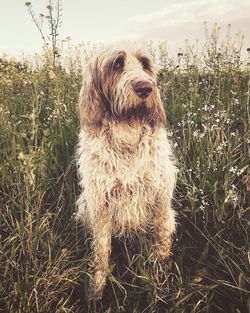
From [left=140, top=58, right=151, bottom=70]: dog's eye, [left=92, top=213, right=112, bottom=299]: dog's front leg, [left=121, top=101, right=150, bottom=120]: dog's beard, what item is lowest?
[left=92, top=213, right=112, bottom=299]: dog's front leg

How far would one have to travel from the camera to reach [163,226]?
10.9ft

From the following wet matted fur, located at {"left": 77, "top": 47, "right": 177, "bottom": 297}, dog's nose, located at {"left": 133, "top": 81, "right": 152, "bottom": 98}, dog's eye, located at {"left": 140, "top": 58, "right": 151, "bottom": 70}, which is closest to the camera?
dog's nose, located at {"left": 133, "top": 81, "right": 152, "bottom": 98}

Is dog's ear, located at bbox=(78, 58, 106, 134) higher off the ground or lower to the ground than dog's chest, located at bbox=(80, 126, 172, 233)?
higher

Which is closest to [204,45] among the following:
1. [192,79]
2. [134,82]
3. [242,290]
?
[192,79]

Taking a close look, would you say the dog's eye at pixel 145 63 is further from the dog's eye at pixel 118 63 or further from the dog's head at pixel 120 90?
the dog's eye at pixel 118 63

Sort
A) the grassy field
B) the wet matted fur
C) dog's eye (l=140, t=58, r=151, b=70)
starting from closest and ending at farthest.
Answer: the grassy field < the wet matted fur < dog's eye (l=140, t=58, r=151, b=70)

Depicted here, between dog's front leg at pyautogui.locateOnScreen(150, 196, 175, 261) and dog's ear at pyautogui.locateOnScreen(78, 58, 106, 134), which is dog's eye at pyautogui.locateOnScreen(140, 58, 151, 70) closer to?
dog's ear at pyautogui.locateOnScreen(78, 58, 106, 134)

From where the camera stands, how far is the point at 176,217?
11.8ft

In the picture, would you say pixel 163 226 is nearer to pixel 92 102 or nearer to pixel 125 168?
pixel 125 168

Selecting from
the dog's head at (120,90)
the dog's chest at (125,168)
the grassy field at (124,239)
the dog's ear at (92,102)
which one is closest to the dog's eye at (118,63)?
the dog's head at (120,90)

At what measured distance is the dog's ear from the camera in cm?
317

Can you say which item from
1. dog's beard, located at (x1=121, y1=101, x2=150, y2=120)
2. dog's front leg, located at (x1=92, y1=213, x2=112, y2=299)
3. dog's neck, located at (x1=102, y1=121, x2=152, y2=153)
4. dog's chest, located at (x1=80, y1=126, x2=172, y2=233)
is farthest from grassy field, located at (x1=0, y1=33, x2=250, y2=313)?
dog's beard, located at (x1=121, y1=101, x2=150, y2=120)

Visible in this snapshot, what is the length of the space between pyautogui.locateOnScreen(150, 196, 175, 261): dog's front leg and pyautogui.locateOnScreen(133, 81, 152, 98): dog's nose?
0.84 meters

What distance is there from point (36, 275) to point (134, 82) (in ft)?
4.57
